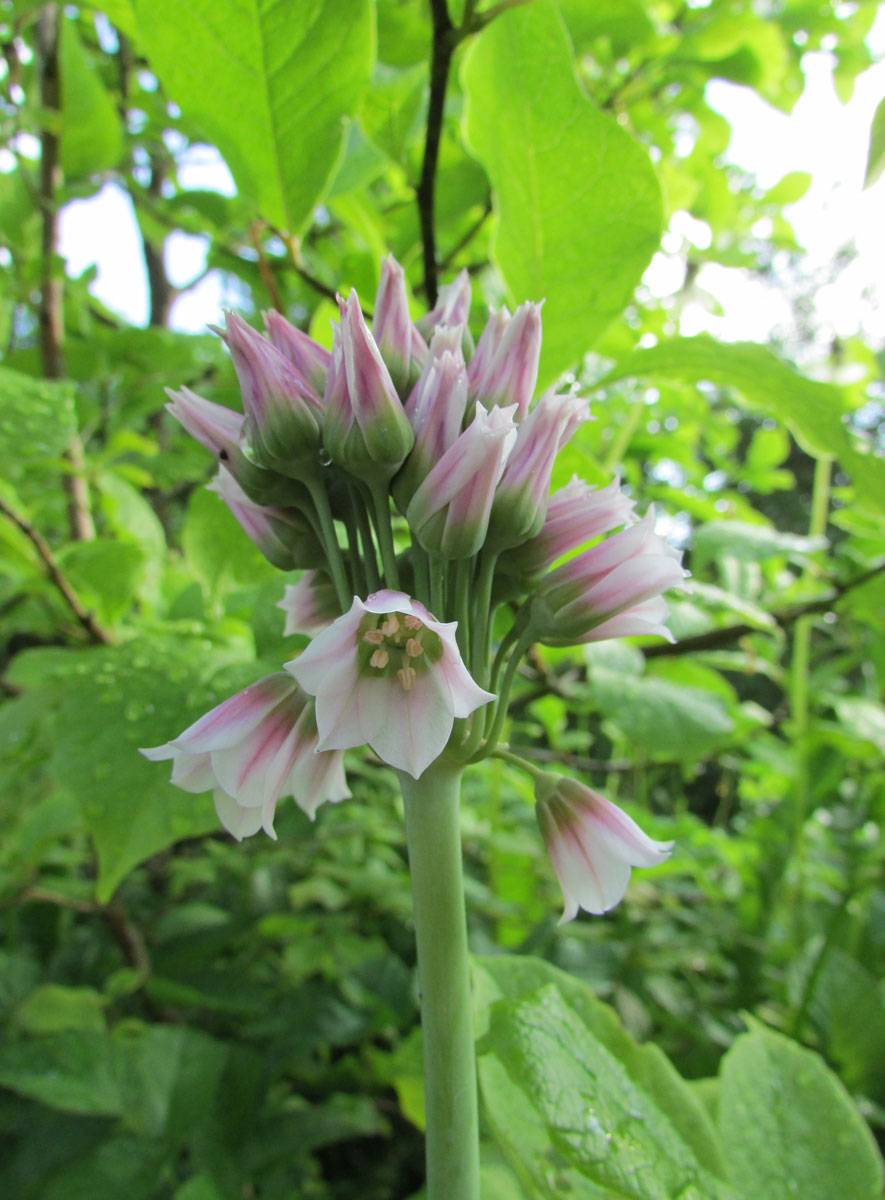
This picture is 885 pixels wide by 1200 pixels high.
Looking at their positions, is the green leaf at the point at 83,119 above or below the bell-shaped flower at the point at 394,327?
above

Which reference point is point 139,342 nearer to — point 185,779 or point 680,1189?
point 185,779

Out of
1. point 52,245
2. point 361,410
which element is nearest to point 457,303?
point 361,410

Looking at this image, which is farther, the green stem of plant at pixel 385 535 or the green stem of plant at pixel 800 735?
the green stem of plant at pixel 800 735

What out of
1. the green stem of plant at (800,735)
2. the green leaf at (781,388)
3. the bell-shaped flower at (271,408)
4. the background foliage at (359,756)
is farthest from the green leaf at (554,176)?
the green stem of plant at (800,735)

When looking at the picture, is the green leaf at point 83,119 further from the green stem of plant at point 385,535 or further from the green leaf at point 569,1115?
the green leaf at point 569,1115

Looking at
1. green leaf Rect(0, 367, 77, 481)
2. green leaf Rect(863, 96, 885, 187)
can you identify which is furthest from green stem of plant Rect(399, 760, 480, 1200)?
green leaf Rect(0, 367, 77, 481)

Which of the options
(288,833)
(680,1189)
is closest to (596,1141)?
(680,1189)

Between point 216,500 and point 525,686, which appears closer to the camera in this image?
point 216,500
